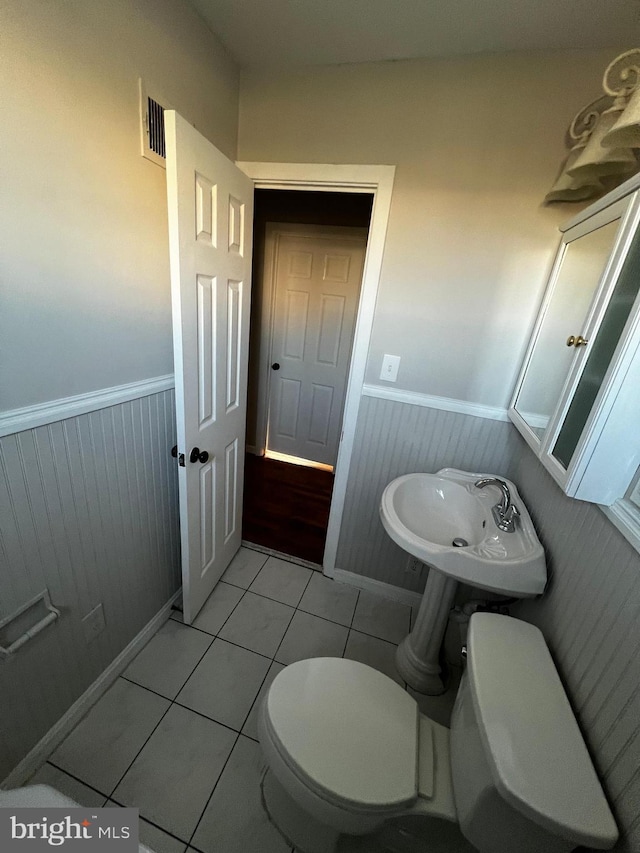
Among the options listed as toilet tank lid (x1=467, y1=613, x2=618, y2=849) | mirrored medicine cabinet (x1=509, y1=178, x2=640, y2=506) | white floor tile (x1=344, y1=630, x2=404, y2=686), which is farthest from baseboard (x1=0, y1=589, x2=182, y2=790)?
mirrored medicine cabinet (x1=509, y1=178, x2=640, y2=506)

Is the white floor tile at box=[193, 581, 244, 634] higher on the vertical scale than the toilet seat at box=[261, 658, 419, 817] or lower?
lower

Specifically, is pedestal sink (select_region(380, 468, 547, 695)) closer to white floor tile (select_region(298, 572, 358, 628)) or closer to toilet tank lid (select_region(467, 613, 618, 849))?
toilet tank lid (select_region(467, 613, 618, 849))

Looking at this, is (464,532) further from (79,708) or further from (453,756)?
(79,708)

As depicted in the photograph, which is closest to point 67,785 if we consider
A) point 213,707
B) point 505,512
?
point 213,707

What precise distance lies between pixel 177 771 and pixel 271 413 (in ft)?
7.71

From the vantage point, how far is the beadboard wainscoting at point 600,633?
0.57 meters

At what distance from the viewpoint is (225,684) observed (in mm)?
1285

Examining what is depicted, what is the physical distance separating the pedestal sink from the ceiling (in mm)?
1386

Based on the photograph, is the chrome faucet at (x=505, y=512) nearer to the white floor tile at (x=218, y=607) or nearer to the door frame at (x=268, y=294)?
the white floor tile at (x=218, y=607)

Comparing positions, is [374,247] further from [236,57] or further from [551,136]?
[236,57]

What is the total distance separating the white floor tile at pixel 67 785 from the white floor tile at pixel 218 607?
0.55 m

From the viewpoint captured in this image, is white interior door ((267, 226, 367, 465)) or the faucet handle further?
white interior door ((267, 226, 367, 465))

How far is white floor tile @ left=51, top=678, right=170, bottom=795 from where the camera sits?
1.02 m
